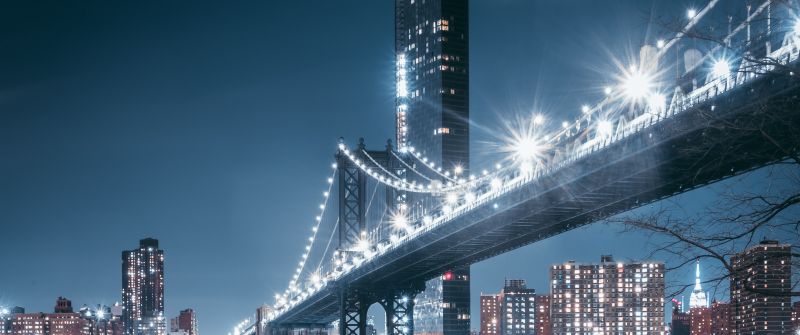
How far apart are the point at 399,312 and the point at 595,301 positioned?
8155 cm

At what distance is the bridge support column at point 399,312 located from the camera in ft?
229

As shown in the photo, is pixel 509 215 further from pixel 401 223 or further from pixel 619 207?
pixel 401 223

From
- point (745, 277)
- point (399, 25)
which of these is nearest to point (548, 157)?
point (745, 277)

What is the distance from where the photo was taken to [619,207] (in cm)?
3838

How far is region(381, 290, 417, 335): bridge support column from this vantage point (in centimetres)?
6975

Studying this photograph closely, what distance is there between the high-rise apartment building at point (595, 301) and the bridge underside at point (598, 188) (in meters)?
82.9

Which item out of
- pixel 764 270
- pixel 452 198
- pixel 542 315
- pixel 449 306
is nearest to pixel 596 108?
pixel 452 198

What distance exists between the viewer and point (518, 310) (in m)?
188

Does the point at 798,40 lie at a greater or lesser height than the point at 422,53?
lesser

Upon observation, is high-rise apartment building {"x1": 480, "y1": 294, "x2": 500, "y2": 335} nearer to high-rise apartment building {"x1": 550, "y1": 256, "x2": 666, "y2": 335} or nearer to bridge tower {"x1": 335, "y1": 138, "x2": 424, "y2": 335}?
high-rise apartment building {"x1": 550, "y1": 256, "x2": 666, "y2": 335}

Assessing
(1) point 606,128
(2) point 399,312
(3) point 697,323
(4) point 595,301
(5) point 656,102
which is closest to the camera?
(5) point 656,102

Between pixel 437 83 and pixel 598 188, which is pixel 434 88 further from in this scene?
pixel 598 188

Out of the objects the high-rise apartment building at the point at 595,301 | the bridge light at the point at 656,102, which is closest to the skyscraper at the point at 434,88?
the high-rise apartment building at the point at 595,301

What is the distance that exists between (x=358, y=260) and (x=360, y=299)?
3720 mm
